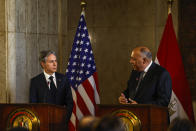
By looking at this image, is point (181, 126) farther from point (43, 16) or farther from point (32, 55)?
point (43, 16)

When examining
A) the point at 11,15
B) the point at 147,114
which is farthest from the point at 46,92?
the point at 11,15

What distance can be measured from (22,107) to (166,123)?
1.65 meters

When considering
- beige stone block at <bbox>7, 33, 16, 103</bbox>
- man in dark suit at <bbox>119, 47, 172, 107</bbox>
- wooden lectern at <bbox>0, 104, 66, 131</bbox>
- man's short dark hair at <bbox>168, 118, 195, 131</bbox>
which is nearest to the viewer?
man's short dark hair at <bbox>168, 118, 195, 131</bbox>

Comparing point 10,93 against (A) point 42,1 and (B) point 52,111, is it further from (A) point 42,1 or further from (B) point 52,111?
(B) point 52,111

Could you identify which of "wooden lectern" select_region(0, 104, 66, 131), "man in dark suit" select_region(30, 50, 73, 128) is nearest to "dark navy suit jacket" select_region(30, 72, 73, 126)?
"man in dark suit" select_region(30, 50, 73, 128)

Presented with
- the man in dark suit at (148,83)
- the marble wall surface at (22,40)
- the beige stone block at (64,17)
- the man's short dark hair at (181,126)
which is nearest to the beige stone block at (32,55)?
the marble wall surface at (22,40)

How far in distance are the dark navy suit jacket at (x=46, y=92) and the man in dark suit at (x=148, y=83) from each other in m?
0.80

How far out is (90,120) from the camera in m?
1.38

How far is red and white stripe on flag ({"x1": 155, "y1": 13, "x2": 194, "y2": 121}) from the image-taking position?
20.7ft

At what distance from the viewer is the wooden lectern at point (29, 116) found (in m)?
4.48

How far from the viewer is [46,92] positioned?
5.18 m

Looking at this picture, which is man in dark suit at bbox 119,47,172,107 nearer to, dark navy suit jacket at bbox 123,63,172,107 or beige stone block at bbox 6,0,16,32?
dark navy suit jacket at bbox 123,63,172,107

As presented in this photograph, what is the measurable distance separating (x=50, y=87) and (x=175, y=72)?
2.24 meters

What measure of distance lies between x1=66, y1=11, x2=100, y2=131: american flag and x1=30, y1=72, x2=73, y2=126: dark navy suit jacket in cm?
110
